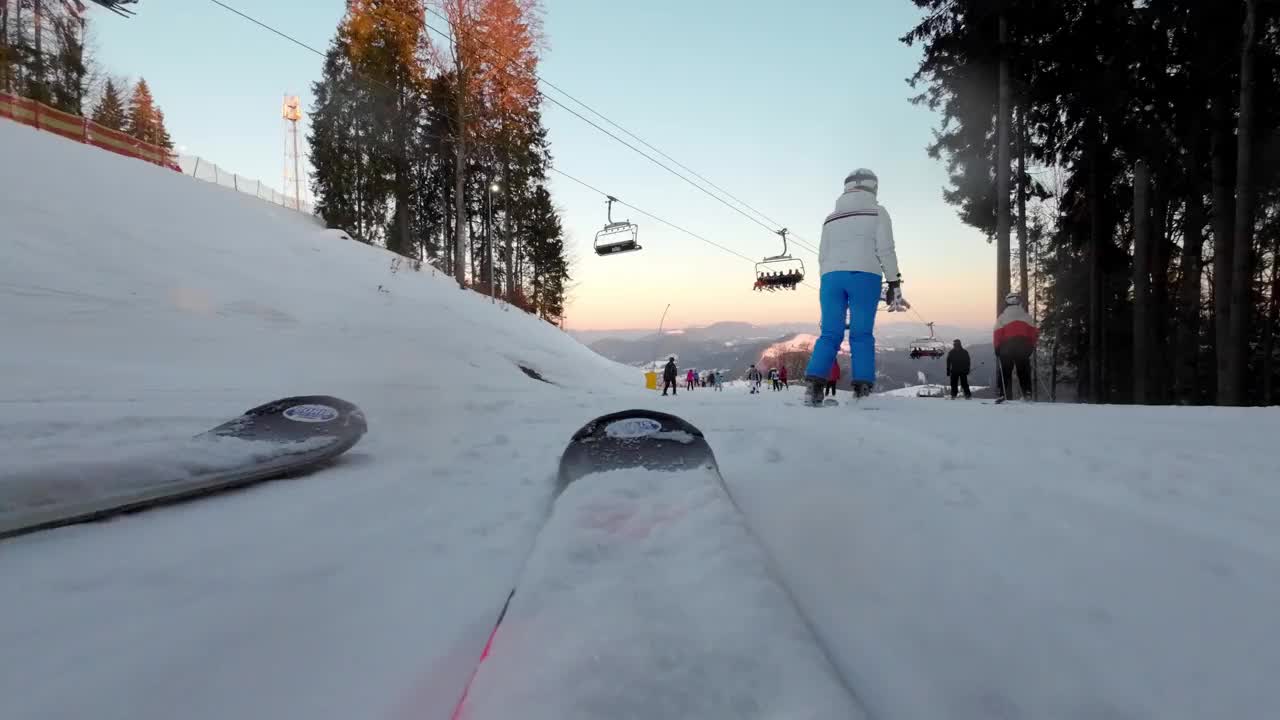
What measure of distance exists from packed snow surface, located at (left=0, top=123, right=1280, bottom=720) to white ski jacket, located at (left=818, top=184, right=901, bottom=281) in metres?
1.54

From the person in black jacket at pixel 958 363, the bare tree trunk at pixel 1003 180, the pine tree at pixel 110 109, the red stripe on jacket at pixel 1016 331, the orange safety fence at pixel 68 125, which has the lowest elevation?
the person in black jacket at pixel 958 363

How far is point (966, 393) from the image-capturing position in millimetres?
8914

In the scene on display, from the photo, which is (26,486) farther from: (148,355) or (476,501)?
(148,355)

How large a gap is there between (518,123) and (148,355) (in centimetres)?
1485

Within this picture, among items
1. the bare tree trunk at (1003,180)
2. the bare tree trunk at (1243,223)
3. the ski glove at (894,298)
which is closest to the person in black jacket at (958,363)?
the bare tree trunk at (1003,180)

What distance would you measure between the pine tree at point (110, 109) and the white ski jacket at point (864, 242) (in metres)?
38.6

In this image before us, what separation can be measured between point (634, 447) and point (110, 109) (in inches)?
1731

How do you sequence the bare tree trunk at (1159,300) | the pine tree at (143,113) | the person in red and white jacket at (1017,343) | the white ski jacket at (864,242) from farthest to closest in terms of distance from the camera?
1. the pine tree at (143,113)
2. the bare tree trunk at (1159,300)
3. the person in red and white jacket at (1017,343)
4. the white ski jacket at (864,242)

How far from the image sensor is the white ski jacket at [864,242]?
4305mm

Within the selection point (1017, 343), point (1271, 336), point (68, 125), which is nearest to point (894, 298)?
point (1017, 343)

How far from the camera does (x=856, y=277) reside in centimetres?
434

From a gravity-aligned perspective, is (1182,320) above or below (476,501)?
above

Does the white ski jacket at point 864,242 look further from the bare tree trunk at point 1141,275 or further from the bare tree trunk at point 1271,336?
the bare tree trunk at point 1271,336

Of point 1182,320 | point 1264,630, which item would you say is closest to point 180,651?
point 1264,630
